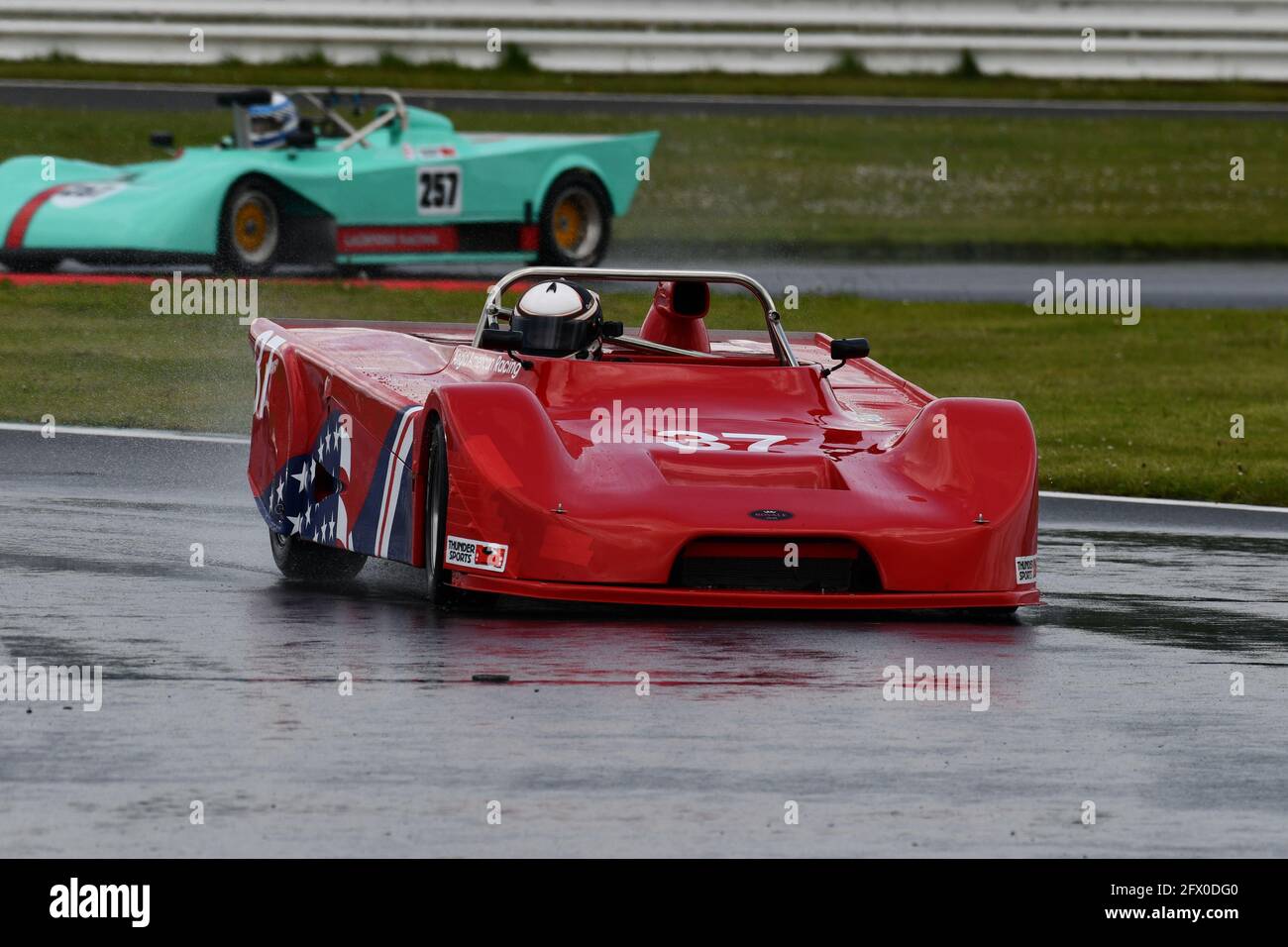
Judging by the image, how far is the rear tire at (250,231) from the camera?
2006cm

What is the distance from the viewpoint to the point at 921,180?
2827cm

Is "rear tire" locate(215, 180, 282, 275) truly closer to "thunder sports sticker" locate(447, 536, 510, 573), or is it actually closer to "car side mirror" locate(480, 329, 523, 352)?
"car side mirror" locate(480, 329, 523, 352)

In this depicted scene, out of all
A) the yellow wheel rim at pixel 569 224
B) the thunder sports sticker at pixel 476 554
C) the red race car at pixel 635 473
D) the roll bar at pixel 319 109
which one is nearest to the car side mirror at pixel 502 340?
the red race car at pixel 635 473

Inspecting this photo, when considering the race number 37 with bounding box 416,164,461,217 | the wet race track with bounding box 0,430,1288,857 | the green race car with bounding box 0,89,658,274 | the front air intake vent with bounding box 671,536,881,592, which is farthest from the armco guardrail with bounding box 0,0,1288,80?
the front air intake vent with bounding box 671,536,881,592

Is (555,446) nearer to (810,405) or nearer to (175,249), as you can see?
(810,405)

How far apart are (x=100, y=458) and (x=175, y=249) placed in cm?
651

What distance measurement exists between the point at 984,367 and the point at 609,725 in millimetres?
11932

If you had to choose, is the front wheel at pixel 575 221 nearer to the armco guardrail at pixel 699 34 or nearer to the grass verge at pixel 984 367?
the grass verge at pixel 984 367

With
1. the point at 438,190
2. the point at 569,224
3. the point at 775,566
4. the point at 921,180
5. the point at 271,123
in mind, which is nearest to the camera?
the point at 775,566

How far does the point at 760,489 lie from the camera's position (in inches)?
335

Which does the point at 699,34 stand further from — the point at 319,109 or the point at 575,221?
the point at 319,109

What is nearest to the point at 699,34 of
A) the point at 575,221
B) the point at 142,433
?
the point at 575,221

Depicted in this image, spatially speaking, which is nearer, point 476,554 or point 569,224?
point 476,554
